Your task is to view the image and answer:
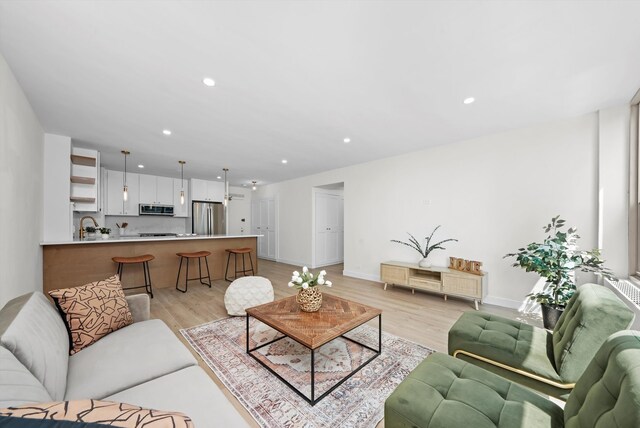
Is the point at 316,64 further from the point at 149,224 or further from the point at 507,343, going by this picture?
the point at 149,224

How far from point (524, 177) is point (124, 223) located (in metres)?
8.05

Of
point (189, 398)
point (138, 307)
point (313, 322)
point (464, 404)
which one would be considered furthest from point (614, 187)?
point (138, 307)

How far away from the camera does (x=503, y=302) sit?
3.44 metres

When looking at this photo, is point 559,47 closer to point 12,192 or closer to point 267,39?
point 267,39

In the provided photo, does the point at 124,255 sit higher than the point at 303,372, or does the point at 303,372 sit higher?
the point at 124,255

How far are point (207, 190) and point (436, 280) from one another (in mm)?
6093

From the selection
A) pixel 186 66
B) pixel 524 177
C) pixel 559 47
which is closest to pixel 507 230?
pixel 524 177

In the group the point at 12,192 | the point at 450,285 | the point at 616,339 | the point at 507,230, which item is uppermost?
the point at 12,192

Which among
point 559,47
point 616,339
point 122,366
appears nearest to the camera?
point 616,339

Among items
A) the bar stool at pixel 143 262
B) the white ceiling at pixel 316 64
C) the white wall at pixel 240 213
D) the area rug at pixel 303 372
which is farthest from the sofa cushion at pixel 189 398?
the white wall at pixel 240 213

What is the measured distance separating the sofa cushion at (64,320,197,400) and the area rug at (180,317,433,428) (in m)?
0.60

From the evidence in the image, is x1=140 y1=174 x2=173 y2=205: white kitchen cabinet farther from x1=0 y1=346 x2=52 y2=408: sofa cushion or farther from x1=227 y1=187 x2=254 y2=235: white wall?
x1=0 y1=346 x2=52 y2=408: sofa cushion

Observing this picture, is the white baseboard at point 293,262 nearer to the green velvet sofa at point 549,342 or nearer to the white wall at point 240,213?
the white wall at point 240,213

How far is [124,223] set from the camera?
5.80 meters
